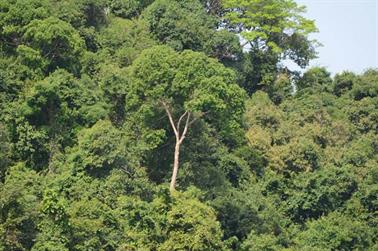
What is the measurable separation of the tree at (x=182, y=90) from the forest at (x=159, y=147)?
41 millimetres

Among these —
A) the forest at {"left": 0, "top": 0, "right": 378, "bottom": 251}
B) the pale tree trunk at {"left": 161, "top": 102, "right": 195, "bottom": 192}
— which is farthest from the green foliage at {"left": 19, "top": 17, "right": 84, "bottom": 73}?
the pale tree trunk at {"left": 161, "top": 102, "right": 195, "bottom": 192}

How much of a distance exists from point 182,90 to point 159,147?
2.04 meters

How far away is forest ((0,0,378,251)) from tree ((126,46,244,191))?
0.14 feet

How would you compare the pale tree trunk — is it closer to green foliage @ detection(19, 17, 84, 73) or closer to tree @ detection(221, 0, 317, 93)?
green foliage @ detection(19, 17, 84, 73)

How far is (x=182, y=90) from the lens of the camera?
2222cm

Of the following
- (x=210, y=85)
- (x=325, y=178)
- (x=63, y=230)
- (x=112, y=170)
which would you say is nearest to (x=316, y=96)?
(x=325, y=178)

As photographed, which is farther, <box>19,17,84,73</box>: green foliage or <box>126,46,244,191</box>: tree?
<box>19,17,84,73</box>: green foliage

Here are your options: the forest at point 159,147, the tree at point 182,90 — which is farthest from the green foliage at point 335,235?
the tree at point 182,90

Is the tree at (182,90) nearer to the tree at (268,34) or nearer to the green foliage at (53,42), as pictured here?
the green foliage at (53,42)

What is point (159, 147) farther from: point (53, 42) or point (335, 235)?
point (335, 235)

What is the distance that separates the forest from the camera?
1980 centimetres

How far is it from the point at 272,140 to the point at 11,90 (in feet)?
29.1

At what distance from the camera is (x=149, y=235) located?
65.0 ft

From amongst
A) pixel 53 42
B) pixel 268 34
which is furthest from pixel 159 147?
pixel 268 34
